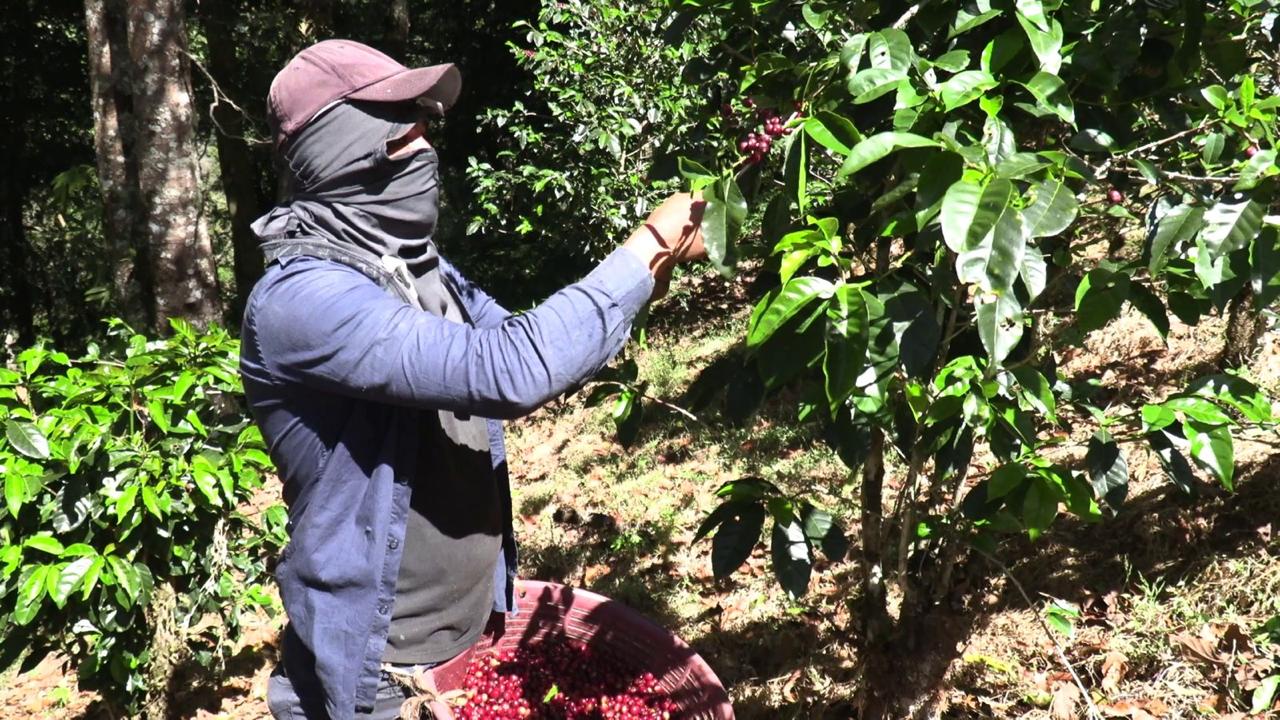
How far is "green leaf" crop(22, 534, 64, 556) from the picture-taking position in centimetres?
319

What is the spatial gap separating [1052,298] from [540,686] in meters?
1.61

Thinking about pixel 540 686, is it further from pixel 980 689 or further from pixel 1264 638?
pixel 1264 638

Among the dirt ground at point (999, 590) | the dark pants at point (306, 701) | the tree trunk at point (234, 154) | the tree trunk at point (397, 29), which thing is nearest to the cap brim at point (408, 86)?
the dark pants at point (306, 701)

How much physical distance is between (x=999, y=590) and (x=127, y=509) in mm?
3103

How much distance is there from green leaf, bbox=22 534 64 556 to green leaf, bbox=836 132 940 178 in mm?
2918

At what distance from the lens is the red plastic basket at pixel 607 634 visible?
7.28ft

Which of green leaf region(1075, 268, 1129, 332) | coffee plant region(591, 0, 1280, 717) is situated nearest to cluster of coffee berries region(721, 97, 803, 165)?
coffee plant region(591, 0, 1280, 717)

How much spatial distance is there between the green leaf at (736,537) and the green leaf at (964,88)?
1.09 m

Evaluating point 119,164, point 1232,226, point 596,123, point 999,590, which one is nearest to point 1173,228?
point 1232,226

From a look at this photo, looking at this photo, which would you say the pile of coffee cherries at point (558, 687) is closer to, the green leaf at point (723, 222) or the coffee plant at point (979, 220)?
the coffee plant at point (979, 220)

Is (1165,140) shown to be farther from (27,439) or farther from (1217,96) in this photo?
(27,439)

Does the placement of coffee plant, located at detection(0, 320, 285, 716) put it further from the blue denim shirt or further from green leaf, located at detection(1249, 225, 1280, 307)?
green leaf, located at detection(1249, 225, 1280, 307)

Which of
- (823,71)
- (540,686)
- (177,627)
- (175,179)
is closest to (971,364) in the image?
(823,71)

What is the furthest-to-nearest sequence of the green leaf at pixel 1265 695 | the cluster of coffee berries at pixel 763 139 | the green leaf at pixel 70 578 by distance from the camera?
the green leaf at pixel 70 578
the green leaf at pixel 1265 695
the cluster of coffee berries at pixel 763 139
